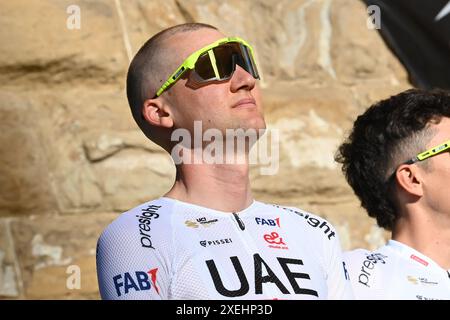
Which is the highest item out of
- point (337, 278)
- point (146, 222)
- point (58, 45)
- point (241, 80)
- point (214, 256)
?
point (58, 45)

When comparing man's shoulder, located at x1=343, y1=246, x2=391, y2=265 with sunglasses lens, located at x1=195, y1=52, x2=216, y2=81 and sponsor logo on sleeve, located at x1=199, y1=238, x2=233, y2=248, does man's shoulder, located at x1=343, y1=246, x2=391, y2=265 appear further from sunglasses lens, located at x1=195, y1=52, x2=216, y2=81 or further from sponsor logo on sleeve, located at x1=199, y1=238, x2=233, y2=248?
sunglasses lens, located at x1=195, y1=52, x2=216, y2=81

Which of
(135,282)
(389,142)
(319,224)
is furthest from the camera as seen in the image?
(389,142)

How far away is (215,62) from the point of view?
3244 millimetres

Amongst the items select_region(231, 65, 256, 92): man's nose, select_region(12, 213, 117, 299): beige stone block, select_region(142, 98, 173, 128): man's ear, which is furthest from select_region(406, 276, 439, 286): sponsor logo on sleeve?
select_region(12, 213, 117, 299): beige stone block

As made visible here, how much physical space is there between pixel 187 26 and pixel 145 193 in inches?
49.6

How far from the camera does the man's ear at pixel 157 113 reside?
3.28 meters

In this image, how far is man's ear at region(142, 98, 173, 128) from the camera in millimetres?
3281

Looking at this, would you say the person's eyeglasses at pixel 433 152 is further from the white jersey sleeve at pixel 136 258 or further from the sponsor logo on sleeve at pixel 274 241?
the white jersey sleeve at pixel 136 258

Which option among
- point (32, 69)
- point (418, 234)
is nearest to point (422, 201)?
point (418, 234)

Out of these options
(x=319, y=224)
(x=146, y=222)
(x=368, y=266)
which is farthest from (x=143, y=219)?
(x=368, y=266)

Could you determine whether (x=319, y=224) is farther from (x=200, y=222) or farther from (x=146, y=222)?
(x=146, y=222)

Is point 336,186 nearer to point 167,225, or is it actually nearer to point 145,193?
point 145,193

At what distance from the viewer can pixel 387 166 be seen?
12.6 ft

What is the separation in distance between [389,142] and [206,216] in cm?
97
